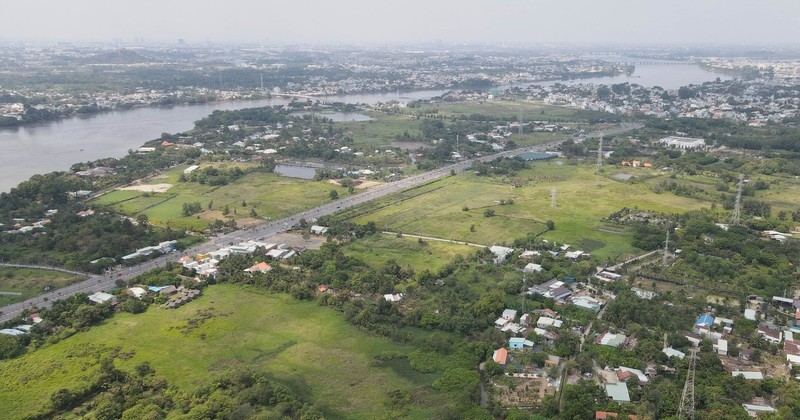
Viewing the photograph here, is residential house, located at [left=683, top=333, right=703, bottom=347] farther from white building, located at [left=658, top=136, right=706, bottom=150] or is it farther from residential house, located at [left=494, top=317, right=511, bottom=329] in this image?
white building, located at [left=658, top=136, right=706, bottom=150]

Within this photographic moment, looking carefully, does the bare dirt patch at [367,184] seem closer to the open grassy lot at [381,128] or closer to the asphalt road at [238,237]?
the asphalt road at [238,237]

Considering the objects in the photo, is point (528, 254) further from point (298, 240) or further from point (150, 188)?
point (150, 188)

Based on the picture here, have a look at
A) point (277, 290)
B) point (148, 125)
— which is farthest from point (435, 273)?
point (148, 125)

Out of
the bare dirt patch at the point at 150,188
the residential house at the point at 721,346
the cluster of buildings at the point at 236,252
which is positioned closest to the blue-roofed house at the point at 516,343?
the residential house at the point at 721,346

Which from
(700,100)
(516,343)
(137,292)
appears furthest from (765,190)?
(700,100)

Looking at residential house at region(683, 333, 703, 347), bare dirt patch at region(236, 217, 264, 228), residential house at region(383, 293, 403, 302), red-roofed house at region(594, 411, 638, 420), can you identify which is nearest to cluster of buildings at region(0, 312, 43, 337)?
bare dirt patch at region(236, 217, 264, 228)
